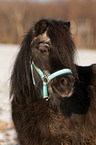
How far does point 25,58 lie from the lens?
2.27m

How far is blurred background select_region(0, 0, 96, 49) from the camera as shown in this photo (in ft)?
108

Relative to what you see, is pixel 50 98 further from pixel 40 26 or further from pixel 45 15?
pixel 45 15

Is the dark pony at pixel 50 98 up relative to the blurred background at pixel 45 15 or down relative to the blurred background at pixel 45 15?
down

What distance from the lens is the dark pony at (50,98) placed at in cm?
210

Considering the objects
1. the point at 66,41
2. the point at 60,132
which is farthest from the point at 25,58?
the point at 60,132

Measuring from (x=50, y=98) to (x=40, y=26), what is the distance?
2.84 feet

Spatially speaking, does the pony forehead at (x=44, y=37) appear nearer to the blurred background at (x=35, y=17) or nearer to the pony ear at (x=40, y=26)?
the pony ear at (x=40, y=26)

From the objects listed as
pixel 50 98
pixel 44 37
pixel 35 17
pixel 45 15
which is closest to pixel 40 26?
pixel 44 37

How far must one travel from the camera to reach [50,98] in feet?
7.47

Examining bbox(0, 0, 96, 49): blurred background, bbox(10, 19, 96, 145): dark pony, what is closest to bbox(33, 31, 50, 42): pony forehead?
bbox(10, 19, 96, 145): dark pony

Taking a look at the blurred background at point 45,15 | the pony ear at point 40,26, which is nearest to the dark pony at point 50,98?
the pony ear at point 40,26

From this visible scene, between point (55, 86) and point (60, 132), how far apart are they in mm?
729

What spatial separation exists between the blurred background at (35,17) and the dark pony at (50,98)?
27828mm

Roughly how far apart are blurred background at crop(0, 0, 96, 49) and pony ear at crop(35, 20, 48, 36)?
92.1 ft
